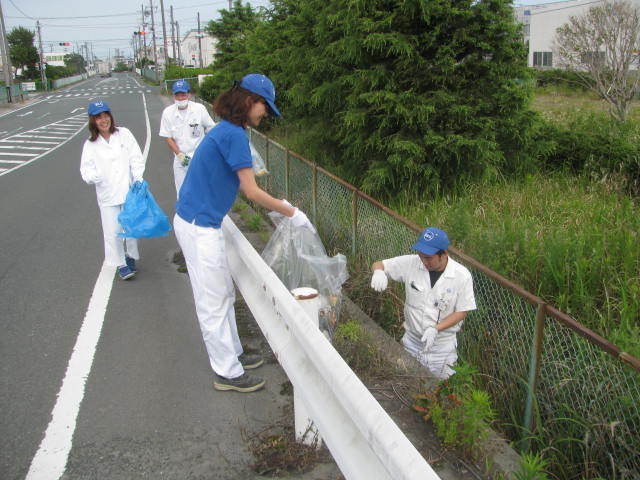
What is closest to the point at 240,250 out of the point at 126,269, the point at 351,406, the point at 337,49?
the point at 351,406

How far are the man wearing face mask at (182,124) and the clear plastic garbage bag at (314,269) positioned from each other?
3.63 metres

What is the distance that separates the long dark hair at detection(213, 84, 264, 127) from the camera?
11.1 feet

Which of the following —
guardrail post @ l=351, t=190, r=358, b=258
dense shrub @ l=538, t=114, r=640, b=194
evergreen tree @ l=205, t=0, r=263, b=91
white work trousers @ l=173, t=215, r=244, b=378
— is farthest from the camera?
evergreen tree @ l=205, t=0, r=263, b=91

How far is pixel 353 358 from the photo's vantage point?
3734 millimetres

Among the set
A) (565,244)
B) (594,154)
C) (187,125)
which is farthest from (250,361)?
(594,154)

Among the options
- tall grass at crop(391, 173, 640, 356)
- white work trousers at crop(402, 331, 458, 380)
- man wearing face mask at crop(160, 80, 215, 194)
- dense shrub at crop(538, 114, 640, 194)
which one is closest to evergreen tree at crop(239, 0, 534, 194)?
tall grass at crop(391, 173, 640, 356)

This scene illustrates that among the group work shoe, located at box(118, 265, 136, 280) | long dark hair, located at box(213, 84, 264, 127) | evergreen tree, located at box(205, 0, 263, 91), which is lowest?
work shoe, located at box(118, 265, 136, 280)

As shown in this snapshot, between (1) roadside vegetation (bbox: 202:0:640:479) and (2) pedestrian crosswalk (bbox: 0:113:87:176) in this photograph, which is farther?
(2) pedestrian crosswalk (bbox: 0:113:87:176)

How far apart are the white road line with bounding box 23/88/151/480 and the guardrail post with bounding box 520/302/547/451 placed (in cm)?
242

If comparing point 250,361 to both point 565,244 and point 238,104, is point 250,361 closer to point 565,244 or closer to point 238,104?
point 238,104

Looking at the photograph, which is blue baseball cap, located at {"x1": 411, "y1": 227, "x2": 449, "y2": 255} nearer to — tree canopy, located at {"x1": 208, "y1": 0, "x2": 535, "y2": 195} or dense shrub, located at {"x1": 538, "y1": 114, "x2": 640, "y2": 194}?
tree canopy, located at {"x1": 208, "y1": 0, "x2": 535, "y2": 195}

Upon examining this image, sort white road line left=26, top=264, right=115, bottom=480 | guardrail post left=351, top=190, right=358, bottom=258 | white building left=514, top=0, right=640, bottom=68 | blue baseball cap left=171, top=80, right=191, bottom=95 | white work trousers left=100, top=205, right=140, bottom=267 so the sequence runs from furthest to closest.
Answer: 1. white building left=514, top=0, right=640, bottom=68
2. blue baseball cap left=171, top=80, right=191, bottom=95
3. white work trousers left=100, top=205, right=140, bottom=267
4. guardrail post left=351, top=190, right=358, bottom=258
5. white road line left=26, top=264, right=115, bottom=480

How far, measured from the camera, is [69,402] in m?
3.57

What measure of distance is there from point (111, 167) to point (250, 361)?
273 cm
